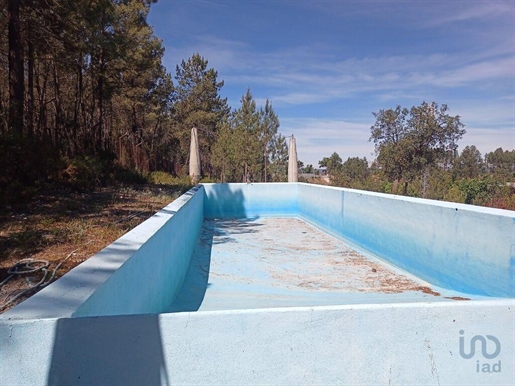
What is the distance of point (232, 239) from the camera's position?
6570 millimetres

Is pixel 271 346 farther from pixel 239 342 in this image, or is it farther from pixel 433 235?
pixel 433 235

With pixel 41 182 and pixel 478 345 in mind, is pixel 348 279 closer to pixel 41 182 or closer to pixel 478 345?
pixel 478 345

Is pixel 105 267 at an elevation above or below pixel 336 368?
above

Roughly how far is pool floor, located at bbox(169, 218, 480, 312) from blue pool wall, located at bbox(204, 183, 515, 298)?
21 cm

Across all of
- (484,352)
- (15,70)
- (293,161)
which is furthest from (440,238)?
(15,70)

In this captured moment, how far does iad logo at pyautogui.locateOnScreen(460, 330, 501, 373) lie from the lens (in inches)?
53.7

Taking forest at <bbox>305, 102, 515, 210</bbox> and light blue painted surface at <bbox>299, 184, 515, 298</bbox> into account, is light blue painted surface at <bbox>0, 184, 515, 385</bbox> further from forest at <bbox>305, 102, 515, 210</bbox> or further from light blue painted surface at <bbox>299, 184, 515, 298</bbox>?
forest at <bbox>305, 102, 515, 210</bbox>

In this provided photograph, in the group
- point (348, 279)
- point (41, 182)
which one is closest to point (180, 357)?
point (348, 279)

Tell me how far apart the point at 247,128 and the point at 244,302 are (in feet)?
46.7

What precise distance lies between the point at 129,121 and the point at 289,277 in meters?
18.4

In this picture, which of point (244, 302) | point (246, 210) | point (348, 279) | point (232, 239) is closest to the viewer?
point (244, 302)

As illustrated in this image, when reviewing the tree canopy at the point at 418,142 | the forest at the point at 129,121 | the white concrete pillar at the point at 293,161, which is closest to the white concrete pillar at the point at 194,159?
the forest at the point at 129,121

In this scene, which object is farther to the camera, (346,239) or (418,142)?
(418,142)

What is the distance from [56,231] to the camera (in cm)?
399
